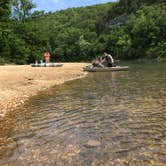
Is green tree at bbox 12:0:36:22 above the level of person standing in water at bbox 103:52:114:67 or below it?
above

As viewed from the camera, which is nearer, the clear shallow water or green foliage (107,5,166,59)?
the clear shallow water

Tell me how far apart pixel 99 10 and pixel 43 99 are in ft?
598

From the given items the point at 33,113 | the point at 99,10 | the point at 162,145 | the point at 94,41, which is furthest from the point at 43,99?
the point at 99,10

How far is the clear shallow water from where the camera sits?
807 centimetres

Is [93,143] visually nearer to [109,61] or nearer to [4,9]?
[109,61]

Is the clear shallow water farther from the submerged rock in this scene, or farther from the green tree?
the green tree

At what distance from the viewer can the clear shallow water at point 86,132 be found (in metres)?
8.07

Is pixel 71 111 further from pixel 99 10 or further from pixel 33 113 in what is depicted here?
pixel 99 10

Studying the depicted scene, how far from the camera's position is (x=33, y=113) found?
1331 cm

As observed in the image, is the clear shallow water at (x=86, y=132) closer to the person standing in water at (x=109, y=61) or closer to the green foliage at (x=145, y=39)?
the person standing in water at (x=109, y=61)

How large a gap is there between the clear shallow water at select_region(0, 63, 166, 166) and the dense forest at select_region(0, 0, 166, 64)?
43013 mm

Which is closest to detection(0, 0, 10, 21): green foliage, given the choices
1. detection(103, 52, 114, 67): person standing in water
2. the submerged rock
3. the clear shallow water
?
detection(103, 52, 114, 67): person standing in water

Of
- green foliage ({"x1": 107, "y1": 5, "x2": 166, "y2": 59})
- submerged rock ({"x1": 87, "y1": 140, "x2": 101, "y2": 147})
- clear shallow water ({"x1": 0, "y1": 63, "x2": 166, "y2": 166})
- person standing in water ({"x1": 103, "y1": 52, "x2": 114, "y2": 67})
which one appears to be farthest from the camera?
green foliage ({"x1": 107, "y1": 5, "x2": 166, "y2": 59})

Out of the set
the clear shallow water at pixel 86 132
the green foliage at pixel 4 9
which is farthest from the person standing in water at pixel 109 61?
the green foliage at pixel 4 9
